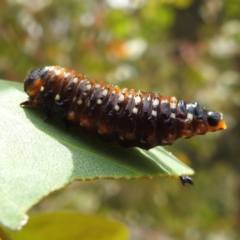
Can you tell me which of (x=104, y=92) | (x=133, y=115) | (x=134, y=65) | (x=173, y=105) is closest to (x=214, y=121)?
(x=173, y=105)

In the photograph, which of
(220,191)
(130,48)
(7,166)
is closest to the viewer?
(7,166)

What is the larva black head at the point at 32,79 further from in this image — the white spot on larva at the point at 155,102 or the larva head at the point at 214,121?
the larva head at the point at 214,121

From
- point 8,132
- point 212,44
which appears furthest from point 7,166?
point 212,44

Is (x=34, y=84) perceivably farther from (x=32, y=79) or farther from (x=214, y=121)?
(x=214, y=121)

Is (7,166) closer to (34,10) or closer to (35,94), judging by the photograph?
(35,94)


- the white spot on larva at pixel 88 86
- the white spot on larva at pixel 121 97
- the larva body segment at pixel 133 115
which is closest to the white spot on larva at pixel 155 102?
the larva body segment at pixel 133 115

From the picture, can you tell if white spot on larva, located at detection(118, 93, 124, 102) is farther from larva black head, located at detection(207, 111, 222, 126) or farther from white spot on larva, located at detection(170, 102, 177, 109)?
larva black head, located at detection(207, 111, 222, 126)
